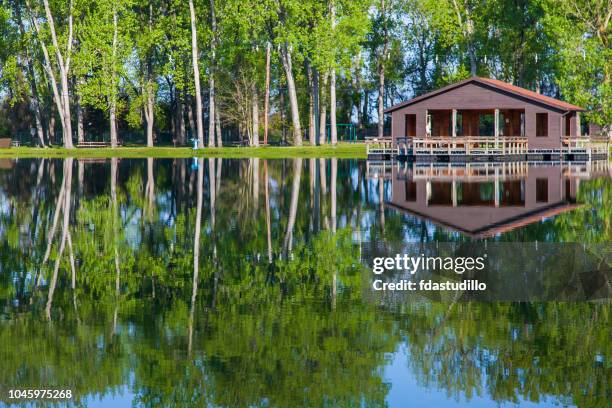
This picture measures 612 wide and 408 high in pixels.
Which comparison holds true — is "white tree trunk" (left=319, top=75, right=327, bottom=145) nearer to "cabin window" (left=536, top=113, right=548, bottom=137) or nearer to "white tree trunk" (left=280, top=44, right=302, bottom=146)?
"white tree trunk" (left=280, top=44, right=302, bottom=146)

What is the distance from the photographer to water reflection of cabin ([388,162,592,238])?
2205cm

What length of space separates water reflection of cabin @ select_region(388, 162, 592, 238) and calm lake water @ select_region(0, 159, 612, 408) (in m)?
0.21

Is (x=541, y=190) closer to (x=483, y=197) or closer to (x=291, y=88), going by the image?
(x=483, y=197)

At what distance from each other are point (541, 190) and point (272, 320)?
2229 centimetres

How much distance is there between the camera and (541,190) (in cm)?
3222

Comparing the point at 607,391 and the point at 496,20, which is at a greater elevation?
the point at 496,20

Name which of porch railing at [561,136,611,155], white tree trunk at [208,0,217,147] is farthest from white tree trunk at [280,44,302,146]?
porch railing at [561,136,611,155]

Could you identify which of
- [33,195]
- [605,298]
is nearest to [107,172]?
[33,195]

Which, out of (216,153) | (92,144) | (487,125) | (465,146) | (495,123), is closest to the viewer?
(465,146)

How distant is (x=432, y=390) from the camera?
8.96 m

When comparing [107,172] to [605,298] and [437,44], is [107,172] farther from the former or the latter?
[437,44]

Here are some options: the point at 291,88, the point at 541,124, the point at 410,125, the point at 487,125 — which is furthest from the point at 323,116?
the point at 487,125

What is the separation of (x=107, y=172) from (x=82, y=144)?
126 feet

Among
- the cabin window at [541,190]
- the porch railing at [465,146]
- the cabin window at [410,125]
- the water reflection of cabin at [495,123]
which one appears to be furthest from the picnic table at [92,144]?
the cabin window at [541,190]
